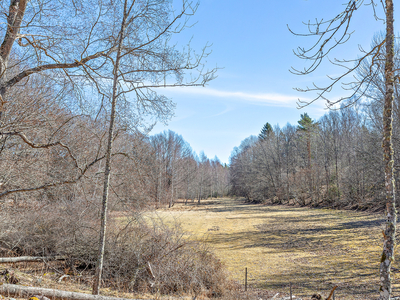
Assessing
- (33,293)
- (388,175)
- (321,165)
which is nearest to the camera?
(388,175)

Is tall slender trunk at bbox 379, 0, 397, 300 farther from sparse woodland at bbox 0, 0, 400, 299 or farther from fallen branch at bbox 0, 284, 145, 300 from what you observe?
fallen branch at bbox 0, 284, 145, 300

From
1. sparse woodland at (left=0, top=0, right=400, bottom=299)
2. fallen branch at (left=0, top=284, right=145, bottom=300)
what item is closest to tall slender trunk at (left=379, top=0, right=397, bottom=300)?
sparse woodland at (left=0, top=0, right=400, bottom=299)

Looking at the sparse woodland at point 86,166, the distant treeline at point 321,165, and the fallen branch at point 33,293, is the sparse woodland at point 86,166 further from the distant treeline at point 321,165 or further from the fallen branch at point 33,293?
the distant treeline at point 321,165

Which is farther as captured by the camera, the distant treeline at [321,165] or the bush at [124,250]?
the distant treeline at [321,165]

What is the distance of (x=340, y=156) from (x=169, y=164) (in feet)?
91.3

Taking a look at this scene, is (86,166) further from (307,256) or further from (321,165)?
(321,165)

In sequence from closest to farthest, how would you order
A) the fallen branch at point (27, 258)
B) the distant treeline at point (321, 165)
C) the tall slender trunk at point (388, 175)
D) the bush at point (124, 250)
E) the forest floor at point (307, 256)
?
the tall slender trunk at point (388, 175) < the fallen branch at point (27, 258) < the bush at point (124, 250) < the forest floor at point (307, 256) < the distant treeline at point (321, 165)

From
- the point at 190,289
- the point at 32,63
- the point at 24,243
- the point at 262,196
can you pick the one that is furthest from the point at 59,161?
the point at 262,196

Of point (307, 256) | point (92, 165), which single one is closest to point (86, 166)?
point (92, 165)

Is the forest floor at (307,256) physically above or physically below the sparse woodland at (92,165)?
below

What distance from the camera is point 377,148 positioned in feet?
53.8

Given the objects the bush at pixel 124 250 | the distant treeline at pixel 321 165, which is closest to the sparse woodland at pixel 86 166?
the bush at pixel 124 250

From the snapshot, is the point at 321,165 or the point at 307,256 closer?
the point at 307,256

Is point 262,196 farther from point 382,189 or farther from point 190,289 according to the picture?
point 190,289
